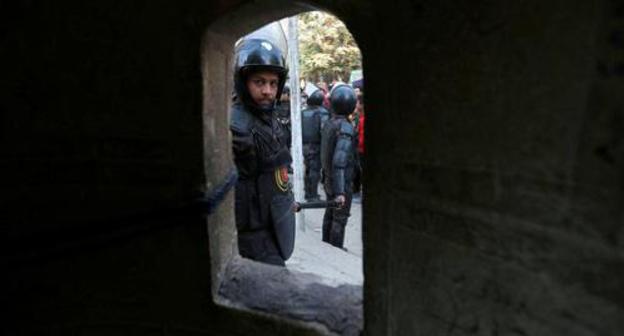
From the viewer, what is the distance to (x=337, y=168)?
4.14 meters

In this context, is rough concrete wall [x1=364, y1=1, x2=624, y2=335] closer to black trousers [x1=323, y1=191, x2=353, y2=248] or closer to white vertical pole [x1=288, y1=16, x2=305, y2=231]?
black trousers [x1=323, y1=191, x2=353, y2=248]

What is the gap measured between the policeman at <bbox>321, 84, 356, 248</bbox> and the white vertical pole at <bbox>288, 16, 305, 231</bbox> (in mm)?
321

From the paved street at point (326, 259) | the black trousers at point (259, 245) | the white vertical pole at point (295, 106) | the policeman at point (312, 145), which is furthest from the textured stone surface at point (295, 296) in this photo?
the policeman at point (312, 145)

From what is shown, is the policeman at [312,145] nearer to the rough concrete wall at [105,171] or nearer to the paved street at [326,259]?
the paved street at [326,259]

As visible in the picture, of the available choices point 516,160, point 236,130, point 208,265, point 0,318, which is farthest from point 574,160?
point 0,318

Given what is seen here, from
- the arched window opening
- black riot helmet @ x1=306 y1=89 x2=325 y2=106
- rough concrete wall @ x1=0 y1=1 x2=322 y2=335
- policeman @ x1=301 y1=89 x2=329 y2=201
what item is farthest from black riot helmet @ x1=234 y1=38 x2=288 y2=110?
black riot helmet @ x1=306 y1=89 x2=325 y2=106

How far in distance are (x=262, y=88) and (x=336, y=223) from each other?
93.7 inches

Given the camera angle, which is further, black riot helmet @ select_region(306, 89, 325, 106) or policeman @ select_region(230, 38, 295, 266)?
black riot helmet @ select_region(306, 89, 325, 106)

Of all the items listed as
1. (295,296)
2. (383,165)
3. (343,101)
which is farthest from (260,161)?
(343,101)

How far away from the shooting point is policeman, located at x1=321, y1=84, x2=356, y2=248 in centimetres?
415

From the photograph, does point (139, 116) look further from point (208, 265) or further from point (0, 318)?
point (0, 318)

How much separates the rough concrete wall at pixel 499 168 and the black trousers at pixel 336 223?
309 cm

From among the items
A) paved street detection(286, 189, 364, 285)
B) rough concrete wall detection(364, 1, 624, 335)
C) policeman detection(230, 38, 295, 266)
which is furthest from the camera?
paved street detection(286, 189, 364, 285)

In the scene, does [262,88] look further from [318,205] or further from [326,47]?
[326,47]
